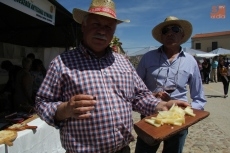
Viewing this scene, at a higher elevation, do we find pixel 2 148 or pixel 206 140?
pixel 2 148

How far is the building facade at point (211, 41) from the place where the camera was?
69100 mm

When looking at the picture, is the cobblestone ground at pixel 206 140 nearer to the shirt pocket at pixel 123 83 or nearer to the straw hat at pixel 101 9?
the shirt pocket at pixel 123 83

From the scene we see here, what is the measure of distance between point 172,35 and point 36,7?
2755 millimetres

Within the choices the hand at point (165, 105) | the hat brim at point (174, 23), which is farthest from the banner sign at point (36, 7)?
the hand at point (165, 105)

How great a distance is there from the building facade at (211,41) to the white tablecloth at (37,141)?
70710mm

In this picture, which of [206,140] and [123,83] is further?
[206,140]

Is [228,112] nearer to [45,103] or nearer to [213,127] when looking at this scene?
[213,127]

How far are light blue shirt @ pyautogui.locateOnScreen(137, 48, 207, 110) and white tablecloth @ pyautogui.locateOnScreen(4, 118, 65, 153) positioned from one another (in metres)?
1.68

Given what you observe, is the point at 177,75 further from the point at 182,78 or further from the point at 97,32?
the point at 97,32

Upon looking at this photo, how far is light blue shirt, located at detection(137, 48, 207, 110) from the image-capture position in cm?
304

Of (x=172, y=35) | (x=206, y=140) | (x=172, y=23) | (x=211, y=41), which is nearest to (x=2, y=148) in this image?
(x=172, y=35)

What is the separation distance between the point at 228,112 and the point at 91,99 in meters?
8.29

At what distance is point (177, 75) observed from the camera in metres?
3.03

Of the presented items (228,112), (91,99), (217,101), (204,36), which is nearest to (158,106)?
(91,99)
